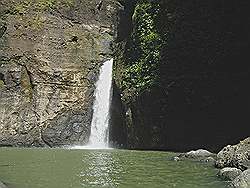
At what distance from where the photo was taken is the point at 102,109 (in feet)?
104

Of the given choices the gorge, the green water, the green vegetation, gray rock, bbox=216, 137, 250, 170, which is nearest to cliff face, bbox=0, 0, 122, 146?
the gorge

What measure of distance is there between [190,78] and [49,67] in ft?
39.7

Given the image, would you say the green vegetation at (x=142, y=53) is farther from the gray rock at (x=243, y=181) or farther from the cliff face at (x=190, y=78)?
the gray rock at (x=243, y=181)

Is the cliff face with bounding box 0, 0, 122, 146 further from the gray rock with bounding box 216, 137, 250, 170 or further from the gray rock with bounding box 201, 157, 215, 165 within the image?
the gray rock with bounding box 216, 137, 250, 170

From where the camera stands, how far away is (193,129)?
2405 cm

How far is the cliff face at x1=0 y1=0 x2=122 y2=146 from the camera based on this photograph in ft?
100

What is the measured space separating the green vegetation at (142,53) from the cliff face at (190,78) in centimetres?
6

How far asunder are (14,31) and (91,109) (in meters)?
7.93

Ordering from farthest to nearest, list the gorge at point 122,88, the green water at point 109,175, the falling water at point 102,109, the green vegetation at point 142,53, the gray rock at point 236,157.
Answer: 1. the falling water at point 102,109
2. the green vegetation at point 142,53
3. the gorge at point 122,88
4. the gray rock at point 236,157
5. the green water at point 109,175

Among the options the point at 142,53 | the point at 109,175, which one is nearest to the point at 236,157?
the point at 109,175

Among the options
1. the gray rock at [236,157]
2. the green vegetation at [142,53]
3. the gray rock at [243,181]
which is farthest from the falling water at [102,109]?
the gray rock at [243,181]

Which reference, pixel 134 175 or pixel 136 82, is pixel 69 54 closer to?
pixel 136 82

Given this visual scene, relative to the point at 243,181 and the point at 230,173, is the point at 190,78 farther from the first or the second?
the point at 243,181

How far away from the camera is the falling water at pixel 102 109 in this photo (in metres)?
30.5
